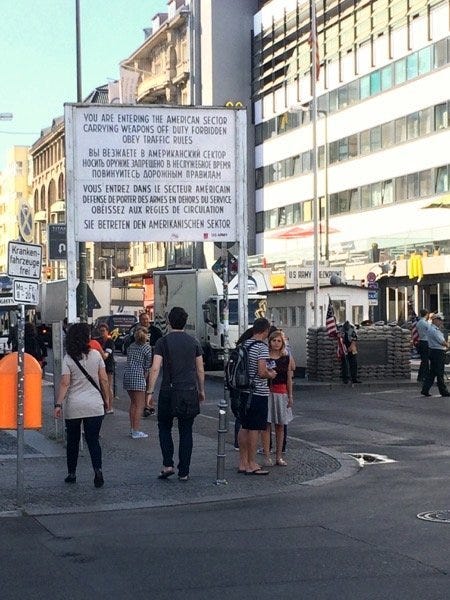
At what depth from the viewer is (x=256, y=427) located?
13.1m

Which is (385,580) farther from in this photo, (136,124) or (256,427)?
(136,124)

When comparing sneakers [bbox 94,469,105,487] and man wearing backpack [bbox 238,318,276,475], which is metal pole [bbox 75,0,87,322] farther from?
sneakers [bbox 94,469,105,487]

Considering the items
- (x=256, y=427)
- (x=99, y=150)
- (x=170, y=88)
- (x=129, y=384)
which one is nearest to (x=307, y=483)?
(x=256, y=427)

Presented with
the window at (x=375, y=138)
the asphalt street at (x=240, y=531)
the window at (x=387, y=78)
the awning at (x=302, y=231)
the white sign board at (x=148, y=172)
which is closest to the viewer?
the asphalt street at (x=240, y=531)

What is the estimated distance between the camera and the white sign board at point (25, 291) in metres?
11.9

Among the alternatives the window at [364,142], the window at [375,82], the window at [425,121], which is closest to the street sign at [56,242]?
the window at [425,121]

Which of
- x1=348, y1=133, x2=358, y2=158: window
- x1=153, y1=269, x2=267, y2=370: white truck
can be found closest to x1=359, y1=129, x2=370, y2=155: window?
x1=348, y1=133, x2=358, y2=158: window

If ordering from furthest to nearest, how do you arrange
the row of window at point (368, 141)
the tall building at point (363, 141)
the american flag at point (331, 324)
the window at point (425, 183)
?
1. the window at point (425, 183)
2. the row of window at point (368, 141)
3. the tall building at point (363, 141)
4. the american flag at point (331, 324)

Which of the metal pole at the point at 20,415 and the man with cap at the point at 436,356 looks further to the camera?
the man with cap at the point at 436,356

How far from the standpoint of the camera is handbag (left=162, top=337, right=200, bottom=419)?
1274 centimetres

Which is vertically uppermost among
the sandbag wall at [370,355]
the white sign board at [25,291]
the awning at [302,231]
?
the awning at [302,231]

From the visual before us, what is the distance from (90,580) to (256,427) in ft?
18.1

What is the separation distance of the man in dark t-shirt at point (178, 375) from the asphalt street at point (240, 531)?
0.29 meters

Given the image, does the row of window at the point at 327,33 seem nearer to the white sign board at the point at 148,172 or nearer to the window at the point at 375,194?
the window at the point at 375,194
